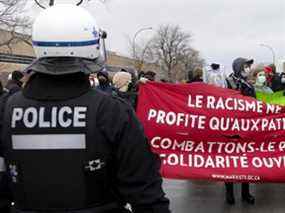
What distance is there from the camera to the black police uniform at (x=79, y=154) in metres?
2.57

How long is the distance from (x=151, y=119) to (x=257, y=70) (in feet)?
13.3

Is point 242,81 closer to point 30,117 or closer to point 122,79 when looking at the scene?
point 122,79

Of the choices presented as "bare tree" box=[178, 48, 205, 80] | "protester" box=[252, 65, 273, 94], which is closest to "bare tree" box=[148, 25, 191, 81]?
"bare tree" box=[178, 48, 205, 80]

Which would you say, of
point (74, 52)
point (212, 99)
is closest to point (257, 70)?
point (212, 99)

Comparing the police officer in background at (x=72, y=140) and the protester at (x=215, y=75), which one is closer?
the police officer in background at (x=72, y=140)

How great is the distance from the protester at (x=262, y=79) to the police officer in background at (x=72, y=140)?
23.2ft

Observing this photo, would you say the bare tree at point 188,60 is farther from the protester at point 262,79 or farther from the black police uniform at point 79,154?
the black police uniform at point 79,154

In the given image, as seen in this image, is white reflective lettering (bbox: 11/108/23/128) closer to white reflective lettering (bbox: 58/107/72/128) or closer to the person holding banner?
white reflective lettering (bbox: 58/107/72/128)

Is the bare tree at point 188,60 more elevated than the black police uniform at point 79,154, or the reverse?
the black police uniform at point 79,154

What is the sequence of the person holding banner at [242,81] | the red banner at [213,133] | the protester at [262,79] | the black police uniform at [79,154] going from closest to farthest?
the black police uniform at [79,154] → the red banner at [213,133] → the person holding banner at [242,81] → the protester at [262,79]

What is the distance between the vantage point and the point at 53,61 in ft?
8.80

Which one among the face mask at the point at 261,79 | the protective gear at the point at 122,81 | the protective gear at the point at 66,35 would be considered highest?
the protective gear at the point at 66,35

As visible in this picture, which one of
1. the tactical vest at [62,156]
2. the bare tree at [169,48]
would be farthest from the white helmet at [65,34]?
the bare tree at [169,48]

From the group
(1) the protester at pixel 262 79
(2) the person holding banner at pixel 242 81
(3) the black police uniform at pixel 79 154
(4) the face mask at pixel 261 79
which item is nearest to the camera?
(3) the black police uniform at pixel 79 154
